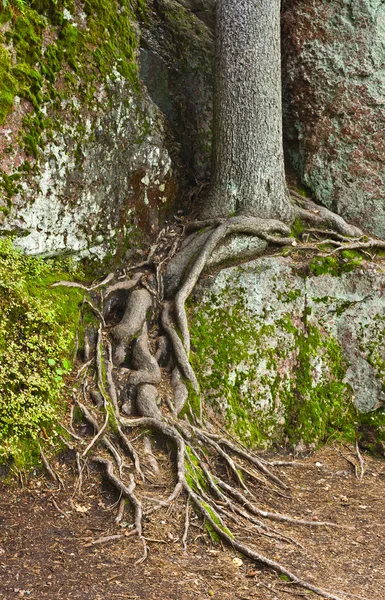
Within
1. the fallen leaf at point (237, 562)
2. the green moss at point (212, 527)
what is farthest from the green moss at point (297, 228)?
the fallen leaf at point (237, 562)

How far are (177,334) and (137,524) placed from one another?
7.06ft

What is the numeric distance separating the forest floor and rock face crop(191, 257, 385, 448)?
1216 mm

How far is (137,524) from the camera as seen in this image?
442 centimetres

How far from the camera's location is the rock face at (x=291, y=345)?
6430 mm

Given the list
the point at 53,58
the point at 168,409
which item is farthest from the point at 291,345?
the point at 53,58

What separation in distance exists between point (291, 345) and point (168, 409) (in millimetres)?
1869

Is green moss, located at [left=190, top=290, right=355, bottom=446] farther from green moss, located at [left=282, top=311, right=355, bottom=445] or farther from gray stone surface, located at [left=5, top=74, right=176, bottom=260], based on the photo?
gray stone surface, located at [left=5, top=74, right=176, bottom=260]

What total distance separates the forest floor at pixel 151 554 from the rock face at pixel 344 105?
4332 mm

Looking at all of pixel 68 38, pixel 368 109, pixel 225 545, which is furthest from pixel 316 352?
pixel 68 38

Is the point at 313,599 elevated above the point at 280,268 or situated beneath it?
situated beneath

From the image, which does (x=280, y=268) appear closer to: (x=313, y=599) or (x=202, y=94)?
(x=202, y=94)

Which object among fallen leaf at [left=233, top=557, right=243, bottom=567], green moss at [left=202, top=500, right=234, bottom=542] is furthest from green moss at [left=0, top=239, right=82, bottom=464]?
fallen leaf at [left=233, top=557, right=243, bottom=567]

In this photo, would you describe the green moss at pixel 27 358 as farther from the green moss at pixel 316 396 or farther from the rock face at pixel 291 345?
the green moss at pixel 316 396

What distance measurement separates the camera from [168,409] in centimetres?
565
